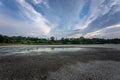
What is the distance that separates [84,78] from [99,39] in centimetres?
14880

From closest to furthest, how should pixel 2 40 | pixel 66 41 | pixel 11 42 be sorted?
pixel 2 40 < pixel 11 42 < pixel 66 41

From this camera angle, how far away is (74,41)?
461 feet

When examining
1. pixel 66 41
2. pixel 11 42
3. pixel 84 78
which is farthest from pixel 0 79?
pixel 66 41

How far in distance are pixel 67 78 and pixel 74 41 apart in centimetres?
13066

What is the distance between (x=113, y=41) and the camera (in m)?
151

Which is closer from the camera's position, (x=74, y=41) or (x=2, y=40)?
(x=2, y=40)

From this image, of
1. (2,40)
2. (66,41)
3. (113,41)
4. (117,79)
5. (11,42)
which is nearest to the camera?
(117,79)

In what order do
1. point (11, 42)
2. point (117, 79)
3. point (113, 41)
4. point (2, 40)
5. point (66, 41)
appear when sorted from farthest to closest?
point (113, 41) → point (66, 41) → point (11, 42) → point (2, 40) → point (117, 79)

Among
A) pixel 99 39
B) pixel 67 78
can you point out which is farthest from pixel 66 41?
pixel 67 78

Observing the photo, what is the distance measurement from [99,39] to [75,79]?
490 ft

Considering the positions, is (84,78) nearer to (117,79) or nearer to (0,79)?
(117,79)

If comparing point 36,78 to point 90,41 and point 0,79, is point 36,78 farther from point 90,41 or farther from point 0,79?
point 90,41

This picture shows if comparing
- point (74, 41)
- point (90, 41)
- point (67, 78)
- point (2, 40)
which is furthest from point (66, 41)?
point (67, 78)

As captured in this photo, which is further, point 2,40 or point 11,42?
point 11,42
